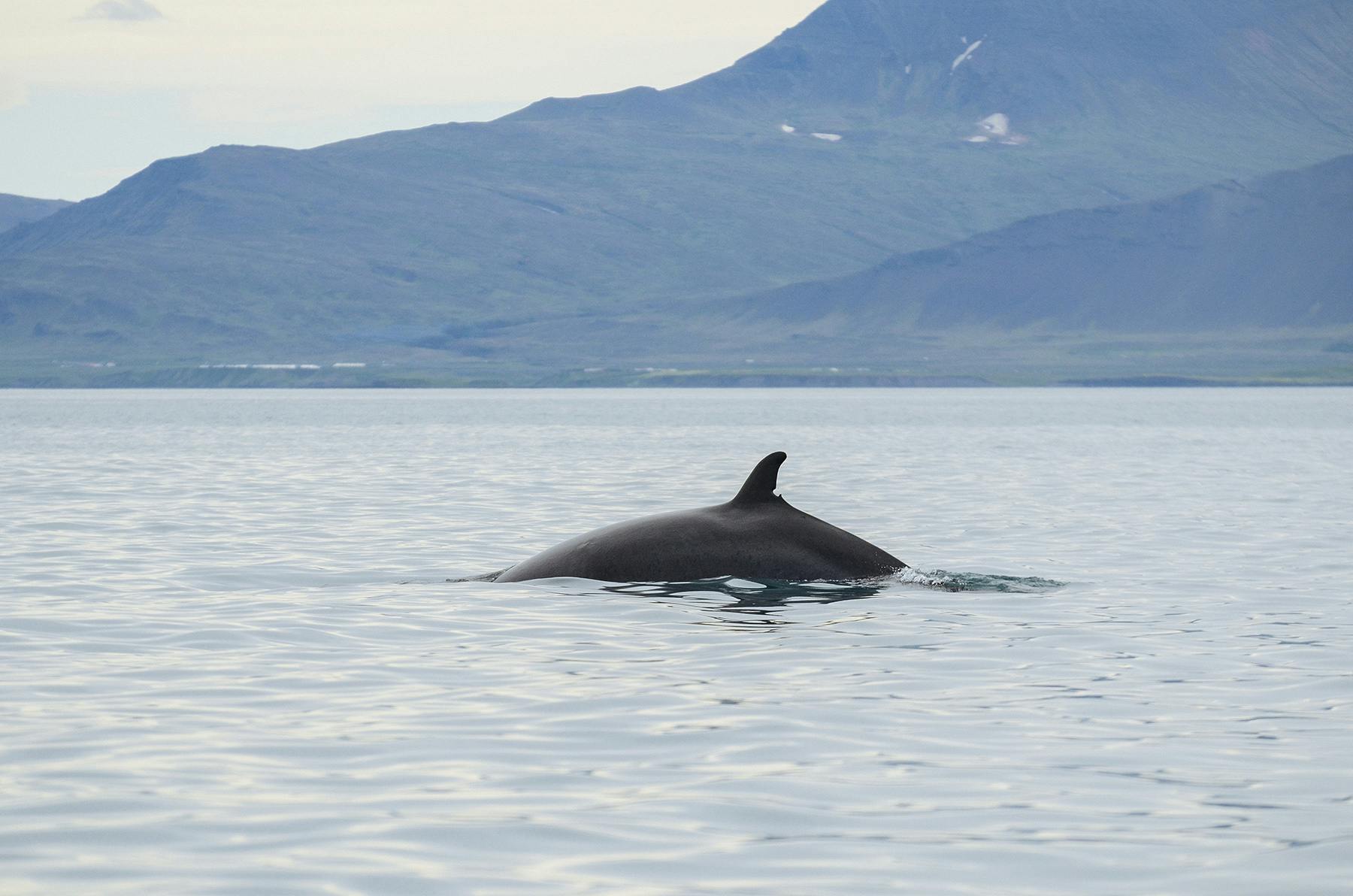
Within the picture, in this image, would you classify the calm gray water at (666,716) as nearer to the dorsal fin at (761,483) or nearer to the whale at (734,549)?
the whale at (734,549)

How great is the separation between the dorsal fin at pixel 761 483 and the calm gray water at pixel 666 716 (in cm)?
104

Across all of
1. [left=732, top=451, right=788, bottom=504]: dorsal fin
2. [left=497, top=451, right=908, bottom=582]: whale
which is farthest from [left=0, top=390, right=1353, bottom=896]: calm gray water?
[left=732, top=451, right=788, bottom=504]: dorsal fin

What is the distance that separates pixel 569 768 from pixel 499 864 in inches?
91.0

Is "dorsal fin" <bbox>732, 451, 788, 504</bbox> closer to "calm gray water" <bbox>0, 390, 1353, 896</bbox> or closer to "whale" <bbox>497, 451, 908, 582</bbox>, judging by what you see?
"whale" <bbox>497, 451, 908, 582</bbox>

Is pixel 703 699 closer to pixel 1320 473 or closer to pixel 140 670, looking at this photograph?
pixel 140 670

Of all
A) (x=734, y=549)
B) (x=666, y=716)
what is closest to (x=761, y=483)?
(x=734, y=549)

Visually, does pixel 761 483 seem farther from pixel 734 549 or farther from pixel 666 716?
pixel 666 716

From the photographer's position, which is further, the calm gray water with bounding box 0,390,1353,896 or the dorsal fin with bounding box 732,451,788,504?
the dorsal fin with bounding box 732,451,788,504

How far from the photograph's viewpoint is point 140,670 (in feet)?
51.1

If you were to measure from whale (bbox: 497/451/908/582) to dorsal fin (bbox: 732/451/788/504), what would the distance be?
12 millimetres

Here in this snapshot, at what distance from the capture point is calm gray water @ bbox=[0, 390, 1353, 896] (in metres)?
9.52

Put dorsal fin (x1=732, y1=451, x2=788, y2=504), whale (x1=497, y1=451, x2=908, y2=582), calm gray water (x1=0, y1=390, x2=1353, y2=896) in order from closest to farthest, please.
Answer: calm gray water (x1=0, y1=390, x2=1353, y2=896) < dorsal fin (x1=732, y1=451, x2=788, y2=504) < whale (x1=497, y1=451, x2=908, y2=582)

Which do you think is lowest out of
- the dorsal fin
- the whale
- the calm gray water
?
the calm gray water

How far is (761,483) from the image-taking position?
20000mm
